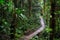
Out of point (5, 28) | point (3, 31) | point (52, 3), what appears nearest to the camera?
point (52, 3)

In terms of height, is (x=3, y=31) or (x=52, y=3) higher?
(x=52, y=3)

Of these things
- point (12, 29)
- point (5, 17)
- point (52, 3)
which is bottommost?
point (12, 29)

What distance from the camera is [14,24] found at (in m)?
8.61

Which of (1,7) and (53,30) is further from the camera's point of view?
(1,7)

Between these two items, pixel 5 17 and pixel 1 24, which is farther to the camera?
pixel 5 17

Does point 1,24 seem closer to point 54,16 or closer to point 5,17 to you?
point 5,17

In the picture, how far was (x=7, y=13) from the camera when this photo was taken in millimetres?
8844

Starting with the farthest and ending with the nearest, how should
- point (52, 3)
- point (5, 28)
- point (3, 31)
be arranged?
point (5, 28) → point (3, 31) → point (52, 3)

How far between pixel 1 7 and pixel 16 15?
38.1 inches

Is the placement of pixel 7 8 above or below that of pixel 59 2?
below

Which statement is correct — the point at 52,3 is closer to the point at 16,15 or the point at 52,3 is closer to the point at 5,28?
the point at 16,15

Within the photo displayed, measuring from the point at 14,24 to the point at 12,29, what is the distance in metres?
0.40

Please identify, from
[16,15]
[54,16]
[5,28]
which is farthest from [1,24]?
[54,16]

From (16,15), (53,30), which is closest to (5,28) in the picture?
(16,15)
